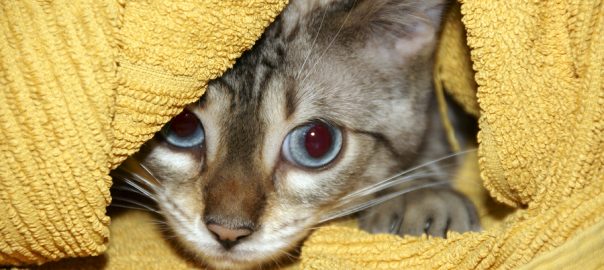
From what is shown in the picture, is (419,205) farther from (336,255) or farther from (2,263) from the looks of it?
(2,263)

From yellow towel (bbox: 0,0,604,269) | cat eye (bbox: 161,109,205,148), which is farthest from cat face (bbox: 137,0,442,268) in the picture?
yellow towel (bbox: 0,0,604,269)

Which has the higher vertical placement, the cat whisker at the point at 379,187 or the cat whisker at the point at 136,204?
the cat whisker at the point at 379,187

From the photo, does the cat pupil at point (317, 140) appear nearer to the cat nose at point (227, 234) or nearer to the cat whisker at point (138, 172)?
the cat nose at point (227, 234)

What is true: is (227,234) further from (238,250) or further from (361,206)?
(361,206)

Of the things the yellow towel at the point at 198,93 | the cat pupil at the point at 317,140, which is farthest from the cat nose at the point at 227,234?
the cat pupil at the point at 317,140

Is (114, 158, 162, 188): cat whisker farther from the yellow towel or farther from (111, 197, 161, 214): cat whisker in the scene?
the yellow towel

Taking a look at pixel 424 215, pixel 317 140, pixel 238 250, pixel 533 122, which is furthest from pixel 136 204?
pixel 533 122
